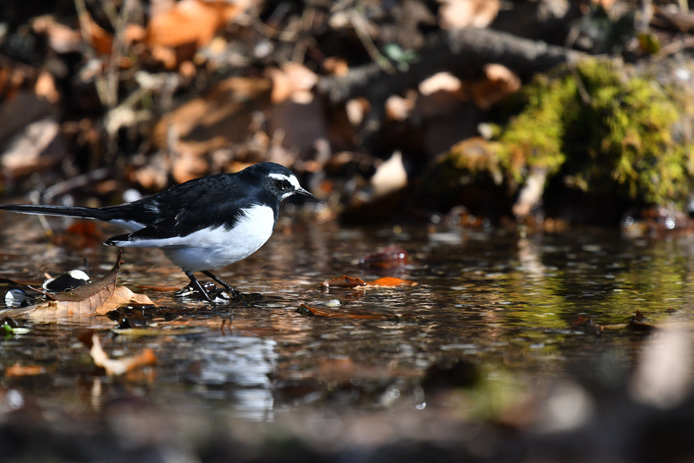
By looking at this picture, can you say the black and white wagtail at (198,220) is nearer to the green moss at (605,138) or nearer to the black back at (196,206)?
the black back at (196,206)

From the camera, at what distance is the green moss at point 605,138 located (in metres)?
6.88

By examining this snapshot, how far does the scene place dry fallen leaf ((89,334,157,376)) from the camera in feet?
8.89

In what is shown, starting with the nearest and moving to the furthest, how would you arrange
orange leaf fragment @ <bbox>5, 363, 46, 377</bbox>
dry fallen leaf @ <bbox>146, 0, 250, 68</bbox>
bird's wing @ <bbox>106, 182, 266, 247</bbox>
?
orange leaf fragment @ <bbox>5, 363, 46, 377</bbox> → bird's wing @ <bbox>106, 182, 266, 247</bbox> → dry fallen leaf @ <bbox>146, 0, 250, 68</bbox>

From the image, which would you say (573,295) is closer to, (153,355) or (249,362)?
(249,362)

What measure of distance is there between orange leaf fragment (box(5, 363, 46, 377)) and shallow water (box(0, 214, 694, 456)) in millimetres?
28

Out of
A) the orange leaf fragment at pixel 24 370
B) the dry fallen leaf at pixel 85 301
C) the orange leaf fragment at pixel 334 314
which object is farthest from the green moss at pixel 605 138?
the orange leaf fragment at pixel 24 370

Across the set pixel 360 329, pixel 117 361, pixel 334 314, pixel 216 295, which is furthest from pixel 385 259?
pixel 117 361

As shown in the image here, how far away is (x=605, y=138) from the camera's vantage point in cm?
701

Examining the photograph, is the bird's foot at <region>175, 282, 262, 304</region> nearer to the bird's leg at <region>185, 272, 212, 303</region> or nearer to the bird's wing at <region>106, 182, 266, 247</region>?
the bird's leg at <region>185, 272, 212, 303</region>

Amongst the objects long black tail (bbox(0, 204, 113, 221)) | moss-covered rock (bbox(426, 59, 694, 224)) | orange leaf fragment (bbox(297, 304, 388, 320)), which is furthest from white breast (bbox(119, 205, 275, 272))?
moss-covered rock (bbox(426, 59, 694, 224))

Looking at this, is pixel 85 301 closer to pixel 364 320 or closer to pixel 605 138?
pixel 364 320

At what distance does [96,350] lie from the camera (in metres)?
2.73

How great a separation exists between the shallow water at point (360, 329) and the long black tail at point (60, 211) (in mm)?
409

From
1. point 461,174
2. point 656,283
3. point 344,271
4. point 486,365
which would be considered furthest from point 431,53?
point 486,365
